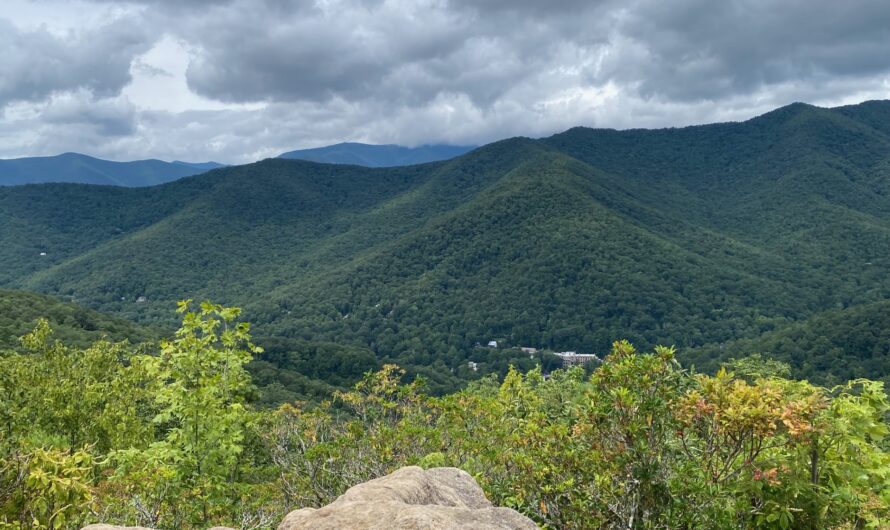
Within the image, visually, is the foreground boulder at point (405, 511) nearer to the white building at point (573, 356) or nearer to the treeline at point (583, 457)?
the treeline at point (583, 457)

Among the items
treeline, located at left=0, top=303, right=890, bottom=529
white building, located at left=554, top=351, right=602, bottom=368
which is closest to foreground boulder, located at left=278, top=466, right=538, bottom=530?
treeline, located at left=0, top=303, right=890, bottom=529

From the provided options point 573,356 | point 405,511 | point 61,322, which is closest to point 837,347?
point 573,356

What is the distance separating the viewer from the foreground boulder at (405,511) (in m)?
6.88

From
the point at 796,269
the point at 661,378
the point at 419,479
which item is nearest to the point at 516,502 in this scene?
the point at 419,479

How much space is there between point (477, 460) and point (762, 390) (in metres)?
7.79

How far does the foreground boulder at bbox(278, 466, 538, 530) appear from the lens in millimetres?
6879

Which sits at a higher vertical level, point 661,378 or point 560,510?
point 661,378

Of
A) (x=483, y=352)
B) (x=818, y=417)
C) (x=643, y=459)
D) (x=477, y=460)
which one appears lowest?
(x=483, y=352)

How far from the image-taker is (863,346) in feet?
341

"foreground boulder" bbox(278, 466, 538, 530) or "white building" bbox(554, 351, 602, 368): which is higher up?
"foreground boulder" bbox(278, 466, 538, 530)

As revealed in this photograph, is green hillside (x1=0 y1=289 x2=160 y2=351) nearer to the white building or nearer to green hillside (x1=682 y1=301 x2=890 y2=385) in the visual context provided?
the white building

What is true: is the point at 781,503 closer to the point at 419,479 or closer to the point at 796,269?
the point at 419,479


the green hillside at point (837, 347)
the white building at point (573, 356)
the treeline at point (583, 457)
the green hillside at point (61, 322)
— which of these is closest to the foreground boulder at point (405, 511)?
the treeline at point (583, 457)

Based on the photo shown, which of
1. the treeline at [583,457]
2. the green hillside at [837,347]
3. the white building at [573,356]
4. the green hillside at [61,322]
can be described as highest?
the treeline at [583,457]
